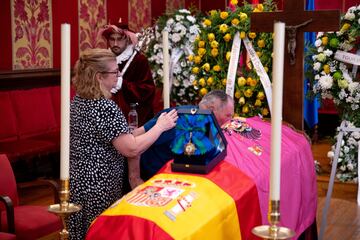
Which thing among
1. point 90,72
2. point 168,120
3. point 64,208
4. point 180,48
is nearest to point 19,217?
point 90,72

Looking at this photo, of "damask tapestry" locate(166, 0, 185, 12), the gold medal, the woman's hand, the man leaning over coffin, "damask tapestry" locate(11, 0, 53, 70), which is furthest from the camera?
"damask tapestry" locate(166, 0, 185, 12)

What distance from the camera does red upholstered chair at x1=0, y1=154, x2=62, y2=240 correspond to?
339cm

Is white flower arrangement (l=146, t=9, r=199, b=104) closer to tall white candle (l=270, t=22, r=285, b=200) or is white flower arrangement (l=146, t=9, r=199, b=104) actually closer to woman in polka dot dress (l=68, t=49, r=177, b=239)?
woman in polka dot dress (l=68, t=49, r=177, b=239)

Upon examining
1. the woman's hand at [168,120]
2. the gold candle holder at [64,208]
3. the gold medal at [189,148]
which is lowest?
the gold candle holder at [64,208]

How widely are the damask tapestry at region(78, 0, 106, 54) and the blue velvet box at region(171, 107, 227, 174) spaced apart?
513 centimetres

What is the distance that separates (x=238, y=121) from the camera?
10.2 ft

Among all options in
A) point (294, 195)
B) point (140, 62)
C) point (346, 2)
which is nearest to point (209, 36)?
point (140, 62)

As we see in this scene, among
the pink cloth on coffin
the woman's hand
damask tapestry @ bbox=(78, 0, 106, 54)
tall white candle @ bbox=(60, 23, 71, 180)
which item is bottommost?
the pink cloth on coffin

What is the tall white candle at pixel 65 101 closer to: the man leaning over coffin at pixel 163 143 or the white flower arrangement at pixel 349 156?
the man leaning over coffin at pixel 163 143

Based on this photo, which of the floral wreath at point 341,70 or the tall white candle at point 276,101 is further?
the floral wreath at point 341,70

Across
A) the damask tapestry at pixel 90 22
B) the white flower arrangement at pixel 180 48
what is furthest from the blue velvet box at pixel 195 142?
the damask tapestry at pixel 90 22

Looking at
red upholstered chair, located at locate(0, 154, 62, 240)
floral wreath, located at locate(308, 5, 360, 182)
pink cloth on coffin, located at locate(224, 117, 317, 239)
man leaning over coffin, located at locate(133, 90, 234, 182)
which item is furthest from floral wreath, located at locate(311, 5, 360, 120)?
red upholstered chair, located at locate(0, 154, 62, 240)

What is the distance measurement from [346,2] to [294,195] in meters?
6.37

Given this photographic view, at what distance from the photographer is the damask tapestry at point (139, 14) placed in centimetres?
826
